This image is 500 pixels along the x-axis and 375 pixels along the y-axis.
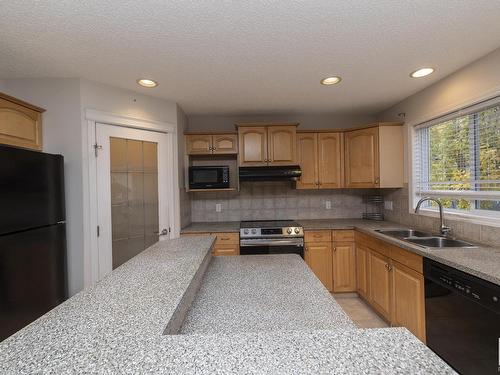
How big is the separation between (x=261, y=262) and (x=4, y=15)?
2.07 meters

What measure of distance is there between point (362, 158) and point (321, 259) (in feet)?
4.36

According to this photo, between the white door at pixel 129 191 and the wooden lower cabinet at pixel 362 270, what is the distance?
219cm

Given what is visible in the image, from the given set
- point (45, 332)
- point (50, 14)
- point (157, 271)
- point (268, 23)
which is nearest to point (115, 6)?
point (50, 14)

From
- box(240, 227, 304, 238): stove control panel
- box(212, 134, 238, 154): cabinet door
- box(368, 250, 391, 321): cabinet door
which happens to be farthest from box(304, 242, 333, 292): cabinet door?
box(212, 134, 238, 154): cabinet door

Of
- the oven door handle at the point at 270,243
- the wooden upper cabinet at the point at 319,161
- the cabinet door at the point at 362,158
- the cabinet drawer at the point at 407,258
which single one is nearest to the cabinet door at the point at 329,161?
the wooden upper cabinet at the point at 319,161

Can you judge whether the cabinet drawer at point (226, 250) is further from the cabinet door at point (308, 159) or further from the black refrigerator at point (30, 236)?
the black refrigerator at point (30, 236)

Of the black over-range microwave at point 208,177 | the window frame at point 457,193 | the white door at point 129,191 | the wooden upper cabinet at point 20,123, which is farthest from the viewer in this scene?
the black over-range microwave at point 208,177

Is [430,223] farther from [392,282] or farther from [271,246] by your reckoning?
[271,246]

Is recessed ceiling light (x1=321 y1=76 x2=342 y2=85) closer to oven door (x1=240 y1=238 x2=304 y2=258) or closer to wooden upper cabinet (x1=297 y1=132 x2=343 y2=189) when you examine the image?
wooden upper cabinet (x1=297 y1=132 x2=343 y2=189)

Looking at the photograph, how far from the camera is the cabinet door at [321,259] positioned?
9.59 ft

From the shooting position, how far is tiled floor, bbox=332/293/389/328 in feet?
7.91

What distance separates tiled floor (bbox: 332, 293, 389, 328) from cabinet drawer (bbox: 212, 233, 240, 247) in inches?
54.4

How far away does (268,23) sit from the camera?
1475mm

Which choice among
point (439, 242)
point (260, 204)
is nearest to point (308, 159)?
point (260, 204)
